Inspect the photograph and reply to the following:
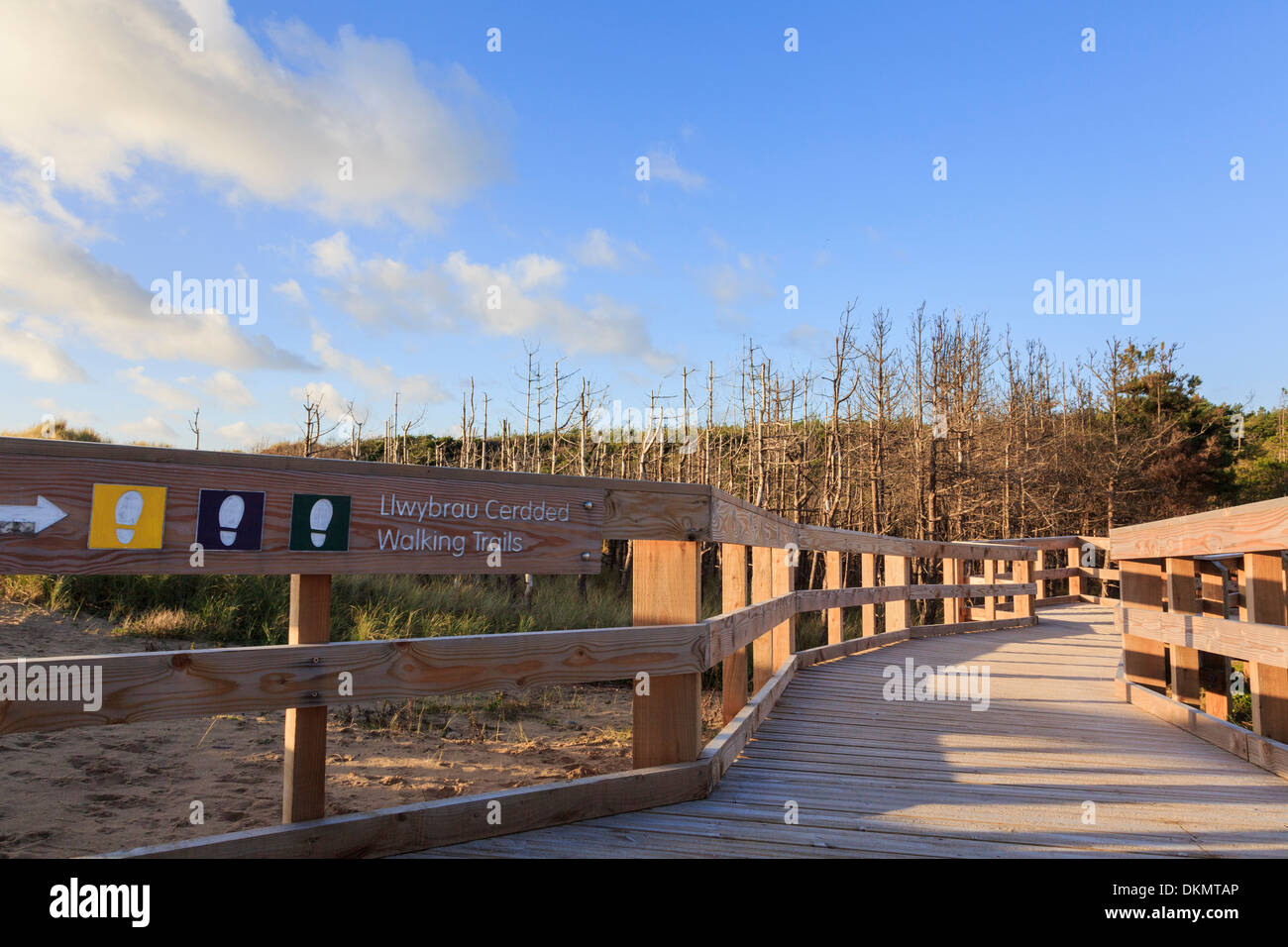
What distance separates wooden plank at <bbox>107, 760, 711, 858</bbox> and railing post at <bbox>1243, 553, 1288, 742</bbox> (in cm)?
299

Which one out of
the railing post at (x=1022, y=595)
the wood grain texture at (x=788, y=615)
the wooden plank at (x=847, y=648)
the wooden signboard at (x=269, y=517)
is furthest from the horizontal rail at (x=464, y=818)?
the railing post at (x=1022, y=595)

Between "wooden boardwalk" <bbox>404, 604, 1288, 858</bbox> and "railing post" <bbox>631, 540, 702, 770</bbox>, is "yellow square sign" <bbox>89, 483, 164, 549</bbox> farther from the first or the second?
"railing post" <bbox>631, 540, 702, 770</bbox>

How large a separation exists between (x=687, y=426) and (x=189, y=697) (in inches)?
894

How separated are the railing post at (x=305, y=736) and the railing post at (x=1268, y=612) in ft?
14.4

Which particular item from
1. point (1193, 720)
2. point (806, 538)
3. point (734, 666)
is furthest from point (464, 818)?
point (1193, 720)

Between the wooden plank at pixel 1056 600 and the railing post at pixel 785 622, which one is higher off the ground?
the railing post at pixel 785 622

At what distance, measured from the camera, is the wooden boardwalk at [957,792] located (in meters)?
2.83

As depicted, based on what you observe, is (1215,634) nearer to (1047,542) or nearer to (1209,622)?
(1209,622)

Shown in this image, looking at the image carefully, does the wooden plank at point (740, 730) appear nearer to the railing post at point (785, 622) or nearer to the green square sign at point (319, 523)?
the railing post at point (785, 622)

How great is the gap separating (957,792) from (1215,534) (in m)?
2.12
